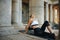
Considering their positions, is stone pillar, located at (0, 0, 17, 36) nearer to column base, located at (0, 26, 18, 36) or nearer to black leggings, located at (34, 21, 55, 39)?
column base, located at (0, 26, 18, 36)

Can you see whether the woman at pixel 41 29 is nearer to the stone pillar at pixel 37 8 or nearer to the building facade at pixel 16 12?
the building facade at pixel 16 12

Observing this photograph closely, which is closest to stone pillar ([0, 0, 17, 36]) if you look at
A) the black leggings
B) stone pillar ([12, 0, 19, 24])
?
the black leggings

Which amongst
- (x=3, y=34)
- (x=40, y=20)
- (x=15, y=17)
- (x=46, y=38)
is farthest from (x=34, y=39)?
(x=15, y=17)

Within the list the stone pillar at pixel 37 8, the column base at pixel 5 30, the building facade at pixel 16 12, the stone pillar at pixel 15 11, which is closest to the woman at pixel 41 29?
the building facade at pixel 16 12

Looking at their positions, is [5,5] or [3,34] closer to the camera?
[3,34]

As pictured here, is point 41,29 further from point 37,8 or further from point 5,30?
point 37,8

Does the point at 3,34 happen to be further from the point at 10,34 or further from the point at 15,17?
the point at 15,17

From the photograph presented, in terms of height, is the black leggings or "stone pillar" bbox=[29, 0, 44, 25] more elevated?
"stone pillar" bbox=[29, 0, 44, 25]

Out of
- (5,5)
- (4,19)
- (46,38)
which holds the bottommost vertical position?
(46,38)

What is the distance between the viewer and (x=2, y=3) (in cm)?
951

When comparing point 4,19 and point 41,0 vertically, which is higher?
point 41,0

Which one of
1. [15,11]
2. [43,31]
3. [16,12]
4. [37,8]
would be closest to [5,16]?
[43,31]

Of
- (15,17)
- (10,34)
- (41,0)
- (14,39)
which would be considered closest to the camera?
(14,39)

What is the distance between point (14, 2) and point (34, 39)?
807 cm
